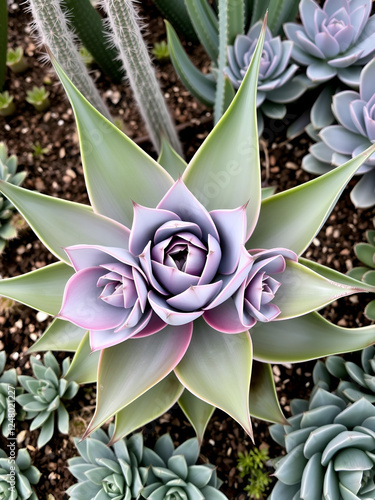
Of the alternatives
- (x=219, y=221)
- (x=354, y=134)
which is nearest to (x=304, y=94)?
(x=354, y=134)

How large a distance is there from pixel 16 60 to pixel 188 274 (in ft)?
4.32

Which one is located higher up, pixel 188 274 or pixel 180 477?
pixel 188 274

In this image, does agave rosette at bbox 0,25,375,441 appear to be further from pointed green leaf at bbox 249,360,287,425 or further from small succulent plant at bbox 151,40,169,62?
small succulent plant at bbox 151,40,169,62

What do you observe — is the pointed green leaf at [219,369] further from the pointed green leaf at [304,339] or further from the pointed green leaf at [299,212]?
the pointed green leaf at [299,212]

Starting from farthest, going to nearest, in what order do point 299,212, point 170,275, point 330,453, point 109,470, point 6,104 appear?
1. point 6,104
2. point 109,470
3. point 330,453
4. point 299,212
5. point 170,275

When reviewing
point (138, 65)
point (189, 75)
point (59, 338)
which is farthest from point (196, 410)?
point (189, 75)

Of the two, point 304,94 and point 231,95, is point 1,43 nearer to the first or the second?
point 231,95

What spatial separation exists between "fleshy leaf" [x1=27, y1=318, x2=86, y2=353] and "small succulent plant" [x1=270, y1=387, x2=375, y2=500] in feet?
1.67

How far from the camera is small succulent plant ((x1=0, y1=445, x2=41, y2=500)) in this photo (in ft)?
4.00

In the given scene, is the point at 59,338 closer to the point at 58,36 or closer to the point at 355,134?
the point at 58,36

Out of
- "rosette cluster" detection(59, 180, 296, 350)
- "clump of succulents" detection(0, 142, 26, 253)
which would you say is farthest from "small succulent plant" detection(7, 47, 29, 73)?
"rosette cluster" detection(59, 180, 296, 350)

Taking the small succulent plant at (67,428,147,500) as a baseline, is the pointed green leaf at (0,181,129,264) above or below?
above

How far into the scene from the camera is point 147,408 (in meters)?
0.95

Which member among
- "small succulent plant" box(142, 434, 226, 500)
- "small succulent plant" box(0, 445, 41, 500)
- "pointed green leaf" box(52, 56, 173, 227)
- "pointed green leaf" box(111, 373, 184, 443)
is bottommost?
"small succulent plant" box(142, 434, 226, 500)
